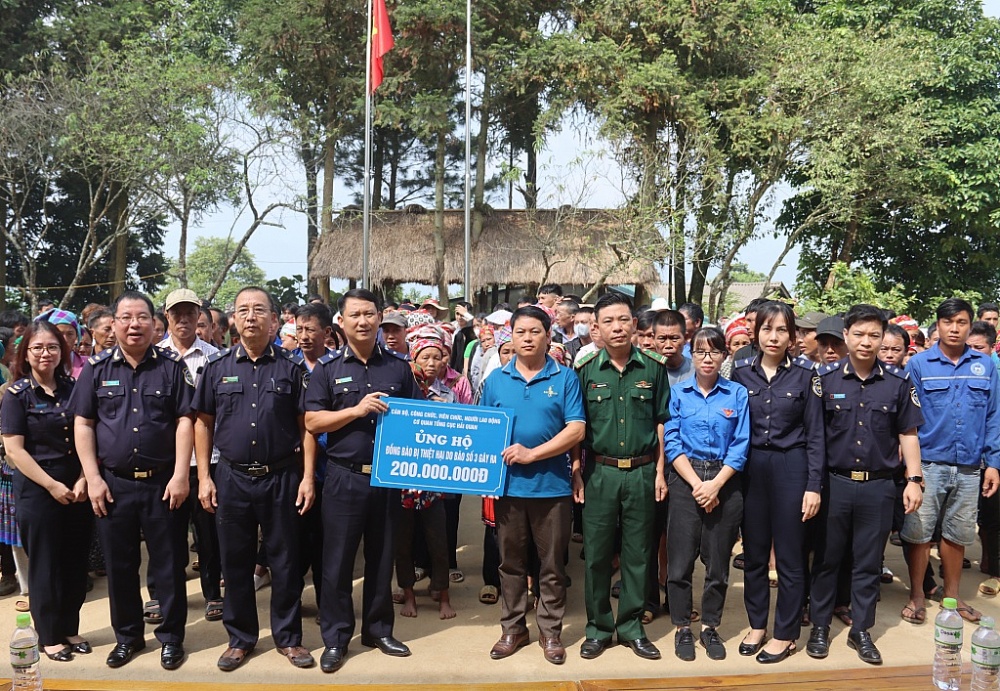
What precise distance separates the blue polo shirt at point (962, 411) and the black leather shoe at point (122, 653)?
4953 mm

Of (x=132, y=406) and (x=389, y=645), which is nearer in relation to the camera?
(x=132, y=406)

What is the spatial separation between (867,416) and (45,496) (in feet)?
15.1

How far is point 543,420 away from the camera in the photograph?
14.8 ft

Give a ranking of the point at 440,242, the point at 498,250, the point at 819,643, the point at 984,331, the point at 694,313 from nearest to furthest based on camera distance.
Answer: the point at 819,643 < the point at 984,331 < the point at 694,313 < the point at 498,250 < the point at 440,242

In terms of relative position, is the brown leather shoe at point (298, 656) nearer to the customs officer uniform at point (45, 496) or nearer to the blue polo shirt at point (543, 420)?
the customs officer uniform at point (45, 496)

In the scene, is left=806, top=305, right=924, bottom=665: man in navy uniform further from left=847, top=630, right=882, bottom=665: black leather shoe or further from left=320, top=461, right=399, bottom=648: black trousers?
left=320, top=461, right=399, bottom=648: black trousers

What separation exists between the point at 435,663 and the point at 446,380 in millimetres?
1831

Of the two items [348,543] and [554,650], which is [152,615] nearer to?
[348,543]

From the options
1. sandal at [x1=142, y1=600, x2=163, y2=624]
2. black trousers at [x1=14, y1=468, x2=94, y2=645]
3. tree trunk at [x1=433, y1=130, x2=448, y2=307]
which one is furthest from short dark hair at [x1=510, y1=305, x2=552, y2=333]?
tree trunk at [x1=433, y1=130, x2=448, y2=307]

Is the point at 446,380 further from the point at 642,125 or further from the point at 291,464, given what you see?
the point at 642,125

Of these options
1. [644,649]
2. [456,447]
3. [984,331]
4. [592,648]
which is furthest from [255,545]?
[984,331]

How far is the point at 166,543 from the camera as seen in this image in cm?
446

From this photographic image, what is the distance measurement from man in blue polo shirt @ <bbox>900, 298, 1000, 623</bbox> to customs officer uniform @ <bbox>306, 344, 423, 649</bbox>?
340 cm

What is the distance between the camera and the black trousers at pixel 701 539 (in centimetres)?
457
